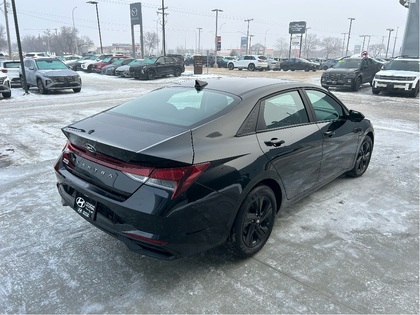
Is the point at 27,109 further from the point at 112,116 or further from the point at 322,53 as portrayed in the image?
the point at 322,53

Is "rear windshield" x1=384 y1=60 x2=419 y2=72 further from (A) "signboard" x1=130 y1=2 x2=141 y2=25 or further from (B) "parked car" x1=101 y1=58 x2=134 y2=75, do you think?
(A) "signboard" x1=130 y1=2 x2=141 y2=25

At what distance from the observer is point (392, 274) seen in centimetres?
294

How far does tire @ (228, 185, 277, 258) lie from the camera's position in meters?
2.88

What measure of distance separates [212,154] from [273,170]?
762 mm

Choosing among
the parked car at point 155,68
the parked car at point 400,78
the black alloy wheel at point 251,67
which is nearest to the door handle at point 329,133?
the parked car at point 400,78

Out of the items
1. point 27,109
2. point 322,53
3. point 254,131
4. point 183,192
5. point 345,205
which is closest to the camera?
point 183,192

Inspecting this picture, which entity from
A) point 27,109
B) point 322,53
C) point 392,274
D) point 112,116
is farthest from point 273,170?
point 322,53

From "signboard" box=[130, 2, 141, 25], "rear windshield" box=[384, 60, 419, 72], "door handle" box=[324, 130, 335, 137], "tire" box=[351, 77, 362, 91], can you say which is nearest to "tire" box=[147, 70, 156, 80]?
"tire" box=[351, 77, 362, 91]

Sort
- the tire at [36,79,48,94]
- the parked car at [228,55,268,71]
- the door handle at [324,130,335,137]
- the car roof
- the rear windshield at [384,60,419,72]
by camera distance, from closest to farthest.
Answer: the car roof < the door handle at [324,130,335,137] < the tire at [36,79,48,94] < the rear windshield at [384,60,419,72] < the parked car at [228,55,268,71]

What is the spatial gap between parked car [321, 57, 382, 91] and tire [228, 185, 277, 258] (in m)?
16.3

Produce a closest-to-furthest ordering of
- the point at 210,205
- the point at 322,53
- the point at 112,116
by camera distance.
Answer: the point at 210,205
the point at 112,116
the point at 322,53

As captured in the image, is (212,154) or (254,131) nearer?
(212,154)

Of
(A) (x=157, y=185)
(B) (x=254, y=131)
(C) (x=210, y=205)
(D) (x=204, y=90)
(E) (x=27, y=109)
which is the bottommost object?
(E) (x=27, y=109)

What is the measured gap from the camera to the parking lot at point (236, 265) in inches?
101
